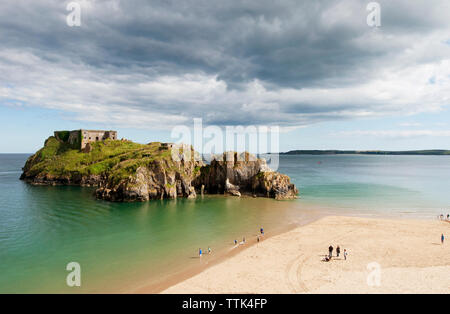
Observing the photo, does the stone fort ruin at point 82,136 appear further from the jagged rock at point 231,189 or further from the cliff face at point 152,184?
the jagged rock at point 231,189

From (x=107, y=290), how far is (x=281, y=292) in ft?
52.6

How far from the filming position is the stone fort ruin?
11525 cm

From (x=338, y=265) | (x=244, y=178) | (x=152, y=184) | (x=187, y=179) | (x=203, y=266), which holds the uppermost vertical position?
(x=244, y=178)

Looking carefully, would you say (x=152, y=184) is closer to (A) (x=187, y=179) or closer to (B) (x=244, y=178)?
(A) (x=187, y=179)

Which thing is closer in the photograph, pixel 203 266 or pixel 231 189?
pixel 203 266

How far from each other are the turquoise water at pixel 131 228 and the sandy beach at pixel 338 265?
4158 mm

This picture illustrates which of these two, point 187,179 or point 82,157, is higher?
point 82,157

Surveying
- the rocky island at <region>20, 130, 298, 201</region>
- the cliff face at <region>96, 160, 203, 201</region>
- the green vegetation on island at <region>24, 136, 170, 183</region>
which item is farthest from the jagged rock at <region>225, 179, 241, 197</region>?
the green vegetation on island at <region>24, 136, 170, 183</region>

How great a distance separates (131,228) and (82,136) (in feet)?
302

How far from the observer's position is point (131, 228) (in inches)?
1640

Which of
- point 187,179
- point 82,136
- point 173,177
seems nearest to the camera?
point 173,177

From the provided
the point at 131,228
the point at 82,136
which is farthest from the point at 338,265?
the point at 82,136
